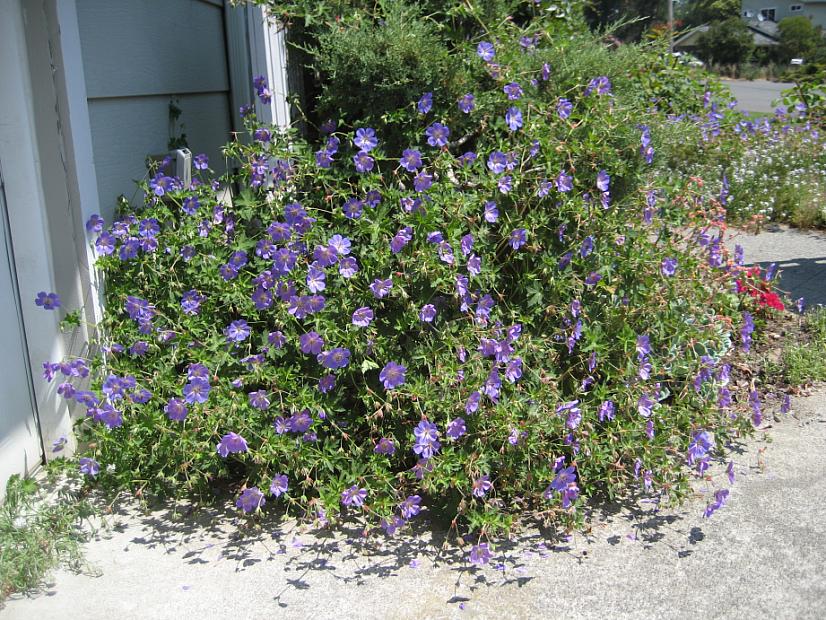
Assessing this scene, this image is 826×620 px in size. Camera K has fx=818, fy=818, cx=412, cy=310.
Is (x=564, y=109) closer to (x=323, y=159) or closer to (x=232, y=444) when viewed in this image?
(x=323, y=159)

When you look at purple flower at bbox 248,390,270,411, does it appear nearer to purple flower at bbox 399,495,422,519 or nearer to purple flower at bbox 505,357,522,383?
purple flower at bbox 399,495,422,519

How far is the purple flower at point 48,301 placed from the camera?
9.37 feet

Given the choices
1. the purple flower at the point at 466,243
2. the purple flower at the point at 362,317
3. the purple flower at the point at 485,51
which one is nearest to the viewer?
the purple flower at the point at 362,317

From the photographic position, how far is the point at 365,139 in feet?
10.6

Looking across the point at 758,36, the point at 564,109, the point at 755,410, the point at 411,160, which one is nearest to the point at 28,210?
the point at 411,160

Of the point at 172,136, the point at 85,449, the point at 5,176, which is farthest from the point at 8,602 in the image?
the point at 172,136

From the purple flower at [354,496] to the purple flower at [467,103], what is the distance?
1.60 metres

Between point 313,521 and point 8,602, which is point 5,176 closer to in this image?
point 8,602

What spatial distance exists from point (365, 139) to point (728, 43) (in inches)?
1698

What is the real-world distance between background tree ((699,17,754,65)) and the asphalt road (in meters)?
4.81

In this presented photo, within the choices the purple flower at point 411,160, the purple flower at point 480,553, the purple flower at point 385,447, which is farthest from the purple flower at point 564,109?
the purple flower at point 480,553

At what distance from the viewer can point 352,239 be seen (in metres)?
3.13

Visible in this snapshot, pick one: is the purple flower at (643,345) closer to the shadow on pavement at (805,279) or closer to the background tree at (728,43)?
the shadow on pavement at (805,279)

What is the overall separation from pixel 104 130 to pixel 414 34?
1329 mm
